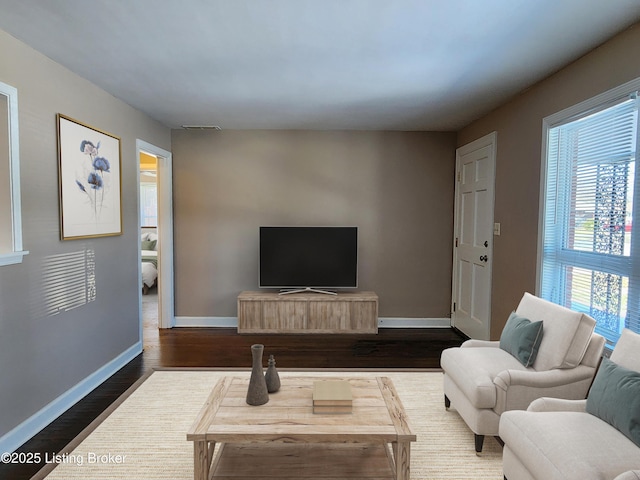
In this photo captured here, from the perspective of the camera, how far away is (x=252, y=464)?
6.32 feet

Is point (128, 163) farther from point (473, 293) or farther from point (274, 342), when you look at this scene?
point (473, 293)

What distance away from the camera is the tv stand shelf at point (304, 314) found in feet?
14.7

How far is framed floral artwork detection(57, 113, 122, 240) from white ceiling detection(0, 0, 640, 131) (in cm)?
46

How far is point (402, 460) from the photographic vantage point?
1705 millimetres

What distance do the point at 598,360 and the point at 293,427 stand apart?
70.7 inches

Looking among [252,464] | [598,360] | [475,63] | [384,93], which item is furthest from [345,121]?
[252,464]

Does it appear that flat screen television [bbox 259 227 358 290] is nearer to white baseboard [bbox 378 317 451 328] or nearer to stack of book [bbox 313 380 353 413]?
white baseboard [bbox 378 317 451 328]

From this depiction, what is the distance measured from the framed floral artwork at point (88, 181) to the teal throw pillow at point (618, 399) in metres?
3.36

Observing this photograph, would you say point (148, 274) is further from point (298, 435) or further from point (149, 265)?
point (298, 435)

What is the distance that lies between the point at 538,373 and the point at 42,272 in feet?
10.4

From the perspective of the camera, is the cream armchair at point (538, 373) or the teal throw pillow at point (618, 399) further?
the cream armchair at point (538, 373)

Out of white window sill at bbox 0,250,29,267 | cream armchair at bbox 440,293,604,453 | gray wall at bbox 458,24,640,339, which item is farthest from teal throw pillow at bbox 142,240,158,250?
cream armchair at bbox 440,293,604,453

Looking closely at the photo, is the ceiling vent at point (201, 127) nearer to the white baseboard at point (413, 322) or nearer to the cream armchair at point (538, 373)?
the white baseboard at point (413, 322)

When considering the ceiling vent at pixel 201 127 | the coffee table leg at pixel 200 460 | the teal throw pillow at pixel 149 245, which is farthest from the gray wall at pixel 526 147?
the teal throw pillow at pixel 149 245
